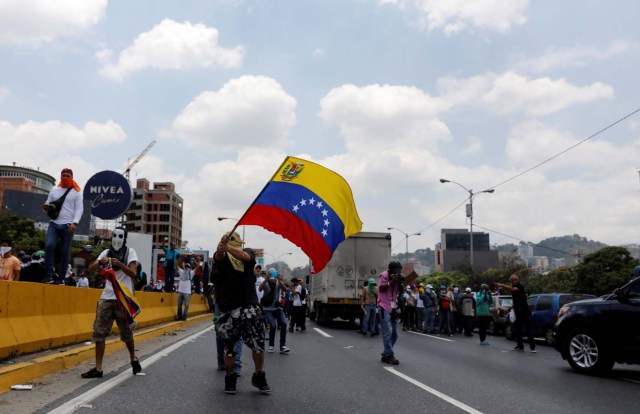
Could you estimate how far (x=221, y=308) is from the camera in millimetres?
6414

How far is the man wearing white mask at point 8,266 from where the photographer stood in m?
9.83

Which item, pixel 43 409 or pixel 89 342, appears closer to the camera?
pixel 43 409

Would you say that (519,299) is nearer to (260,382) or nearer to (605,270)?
(260,382)

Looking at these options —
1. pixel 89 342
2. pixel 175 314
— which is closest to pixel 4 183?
pixel 175 314

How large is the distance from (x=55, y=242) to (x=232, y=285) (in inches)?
171

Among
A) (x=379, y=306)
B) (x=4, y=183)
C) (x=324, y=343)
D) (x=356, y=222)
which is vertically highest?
(x=4, y=183)

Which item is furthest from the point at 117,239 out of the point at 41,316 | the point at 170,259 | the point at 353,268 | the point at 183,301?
the point at 353,268

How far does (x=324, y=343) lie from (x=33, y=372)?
8.19 metres

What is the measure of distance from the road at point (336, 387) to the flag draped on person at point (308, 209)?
6.05ft

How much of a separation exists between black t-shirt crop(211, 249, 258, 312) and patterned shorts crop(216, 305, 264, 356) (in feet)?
0.28

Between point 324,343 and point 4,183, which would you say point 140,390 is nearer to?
point 324,343

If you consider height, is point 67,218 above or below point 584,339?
above

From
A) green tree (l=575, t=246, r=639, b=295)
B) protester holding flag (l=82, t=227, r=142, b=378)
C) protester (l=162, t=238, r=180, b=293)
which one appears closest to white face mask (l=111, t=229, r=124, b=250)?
protester holding flag (l=82, t=227, r=142, b=378)

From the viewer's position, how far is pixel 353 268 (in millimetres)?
20719
